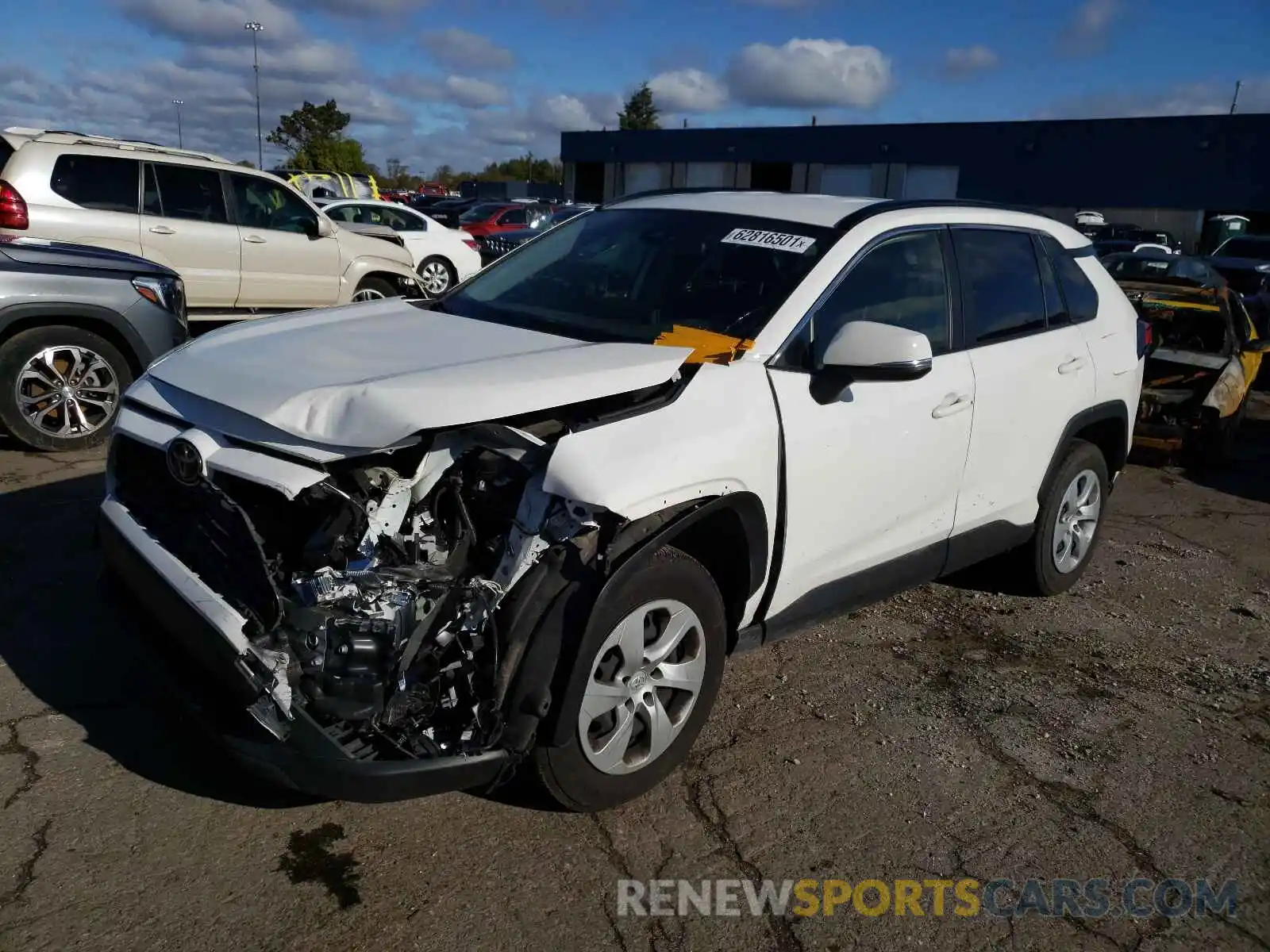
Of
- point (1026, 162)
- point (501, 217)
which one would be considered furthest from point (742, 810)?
point (1026, 162)

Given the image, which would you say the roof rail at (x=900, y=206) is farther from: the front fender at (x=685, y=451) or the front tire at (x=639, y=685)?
the front tire at (x=639, y=685)

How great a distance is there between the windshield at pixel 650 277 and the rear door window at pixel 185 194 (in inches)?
236

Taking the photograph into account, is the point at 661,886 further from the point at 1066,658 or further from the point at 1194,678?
the point at 1194,678

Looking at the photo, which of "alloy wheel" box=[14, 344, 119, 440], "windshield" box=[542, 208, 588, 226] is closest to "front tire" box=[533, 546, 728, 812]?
"alloy wheel" box=[14, 344, 119, 440]

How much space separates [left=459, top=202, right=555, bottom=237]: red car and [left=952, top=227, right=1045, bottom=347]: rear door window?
19660 mm

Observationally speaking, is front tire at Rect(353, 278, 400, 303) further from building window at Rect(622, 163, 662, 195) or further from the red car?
building window at Rect(622, 163, 662, 195)

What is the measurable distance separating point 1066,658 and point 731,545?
212 centimetres

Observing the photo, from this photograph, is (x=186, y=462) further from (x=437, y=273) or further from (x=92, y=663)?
(x=437, y=273)

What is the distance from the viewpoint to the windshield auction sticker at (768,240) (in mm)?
3762

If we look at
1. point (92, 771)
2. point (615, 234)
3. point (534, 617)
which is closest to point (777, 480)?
point (534, 617)

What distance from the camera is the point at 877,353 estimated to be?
10.7 feet

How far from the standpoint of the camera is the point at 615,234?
4.31 metres

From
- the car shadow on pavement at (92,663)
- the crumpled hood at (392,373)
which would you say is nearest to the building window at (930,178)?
the car shadow on pavement at (92,663)

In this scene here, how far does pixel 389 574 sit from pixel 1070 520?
367 cm
